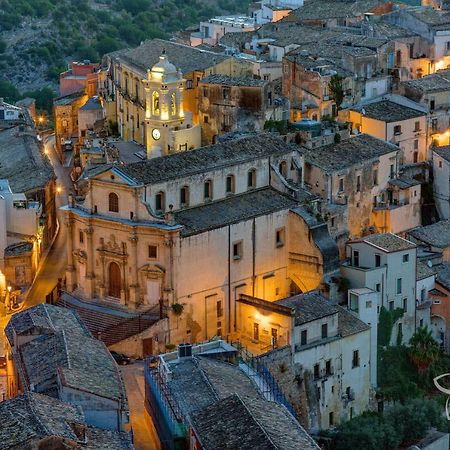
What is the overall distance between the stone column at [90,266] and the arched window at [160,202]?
2.53 metres

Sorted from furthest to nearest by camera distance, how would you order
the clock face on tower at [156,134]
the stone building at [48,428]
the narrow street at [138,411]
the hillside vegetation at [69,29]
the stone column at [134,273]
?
the hillside vegetation at [69,29] → the clock face on tower at [156,134] → the stone column at [134,273] → the narrow street at [138,411] → the stone building at [48,428]

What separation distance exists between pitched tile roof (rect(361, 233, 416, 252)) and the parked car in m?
10.1

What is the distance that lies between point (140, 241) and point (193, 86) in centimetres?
1713

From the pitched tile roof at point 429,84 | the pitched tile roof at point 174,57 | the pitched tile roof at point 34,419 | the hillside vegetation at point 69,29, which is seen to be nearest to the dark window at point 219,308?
the pitched tile roof at point 34,419

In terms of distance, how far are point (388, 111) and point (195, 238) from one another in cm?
1834

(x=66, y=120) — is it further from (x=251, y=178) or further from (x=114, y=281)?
(x=114, y=281)

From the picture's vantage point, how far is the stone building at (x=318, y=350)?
54719 mm

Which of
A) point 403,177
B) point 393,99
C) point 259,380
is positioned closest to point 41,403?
point 259,380

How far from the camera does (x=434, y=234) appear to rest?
66.4m

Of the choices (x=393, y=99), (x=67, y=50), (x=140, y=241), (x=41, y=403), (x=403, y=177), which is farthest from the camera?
(x=67, y=50)

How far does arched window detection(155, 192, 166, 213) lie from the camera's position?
192 feet

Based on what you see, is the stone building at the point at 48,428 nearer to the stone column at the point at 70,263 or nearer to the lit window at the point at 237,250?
the lit window at the point at 237,250

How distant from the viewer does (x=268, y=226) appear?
197ft

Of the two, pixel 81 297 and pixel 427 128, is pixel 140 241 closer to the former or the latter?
pixel 81 297
